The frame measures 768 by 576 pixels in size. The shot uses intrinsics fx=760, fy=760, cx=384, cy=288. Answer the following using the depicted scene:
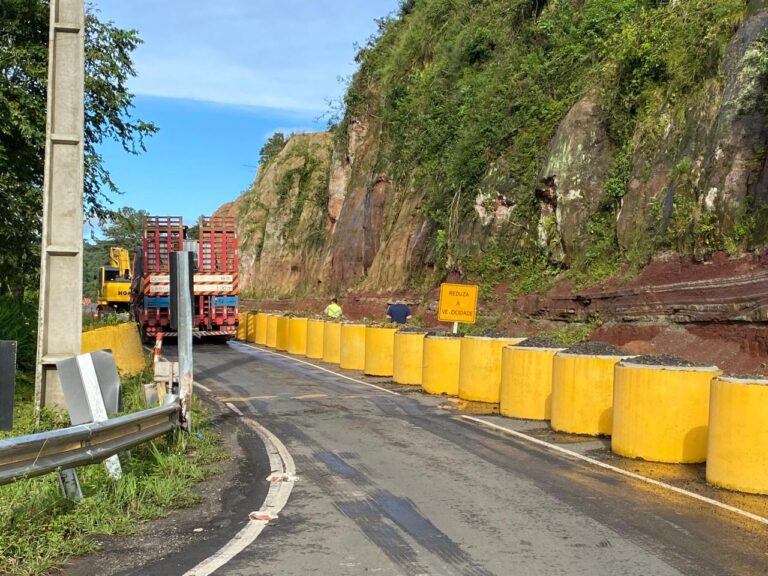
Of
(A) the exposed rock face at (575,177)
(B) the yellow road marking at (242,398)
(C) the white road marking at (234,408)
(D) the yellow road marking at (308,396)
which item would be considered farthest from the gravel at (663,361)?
(A) the exposed rock face at (575,177)

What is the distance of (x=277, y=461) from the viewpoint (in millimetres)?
8695

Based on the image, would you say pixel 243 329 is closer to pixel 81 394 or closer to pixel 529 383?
pixel 529 383

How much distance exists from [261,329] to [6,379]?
24283 millimetres

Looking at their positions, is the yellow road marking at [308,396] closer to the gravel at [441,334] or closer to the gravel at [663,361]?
the gravel at [441,334]

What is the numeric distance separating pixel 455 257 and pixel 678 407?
55.2 ft

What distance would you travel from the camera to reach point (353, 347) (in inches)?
776

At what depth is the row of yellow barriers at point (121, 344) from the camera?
13164 mm

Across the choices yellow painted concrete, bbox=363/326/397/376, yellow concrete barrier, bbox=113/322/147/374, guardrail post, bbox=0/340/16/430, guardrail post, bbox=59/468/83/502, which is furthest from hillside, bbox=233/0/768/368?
guardrail post, bbox=0/340/16/430

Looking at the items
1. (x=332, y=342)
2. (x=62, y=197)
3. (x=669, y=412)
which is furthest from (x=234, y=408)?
(x=332, y=342)

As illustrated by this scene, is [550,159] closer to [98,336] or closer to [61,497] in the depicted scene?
[98,336]

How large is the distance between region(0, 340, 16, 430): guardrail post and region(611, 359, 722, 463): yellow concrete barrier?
21.5 feet

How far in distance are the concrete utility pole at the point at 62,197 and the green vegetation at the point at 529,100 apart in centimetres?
1081

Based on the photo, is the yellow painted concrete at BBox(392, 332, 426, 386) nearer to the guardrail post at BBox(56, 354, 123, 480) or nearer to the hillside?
the hillside

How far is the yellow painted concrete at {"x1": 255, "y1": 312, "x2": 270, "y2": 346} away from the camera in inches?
1142
